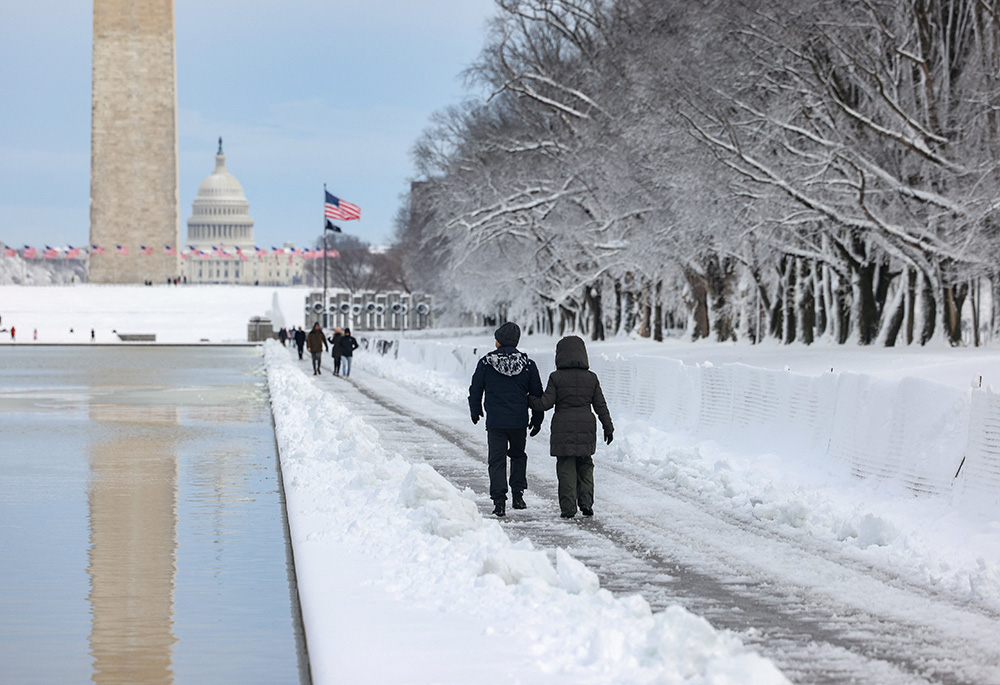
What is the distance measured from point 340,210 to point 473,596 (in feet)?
219

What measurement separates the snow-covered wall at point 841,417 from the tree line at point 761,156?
22.9 ft

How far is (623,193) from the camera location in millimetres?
38438

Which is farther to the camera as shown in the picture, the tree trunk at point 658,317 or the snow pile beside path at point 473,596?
the tree trunk at point 658,317

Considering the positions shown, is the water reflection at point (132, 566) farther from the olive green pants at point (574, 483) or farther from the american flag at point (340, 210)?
the american flag at point (340, 210)

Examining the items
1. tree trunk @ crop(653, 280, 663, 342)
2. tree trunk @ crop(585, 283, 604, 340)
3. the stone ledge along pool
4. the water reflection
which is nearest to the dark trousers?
the stone ledge along pool

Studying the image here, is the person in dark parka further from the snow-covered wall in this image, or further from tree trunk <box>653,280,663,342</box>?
tree trunk <box>653,280,663,342</box>

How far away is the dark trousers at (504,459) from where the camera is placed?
40.6 ft

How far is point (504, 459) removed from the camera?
41.3ft

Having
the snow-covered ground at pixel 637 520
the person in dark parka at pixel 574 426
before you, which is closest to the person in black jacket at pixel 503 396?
the person in dark parka at pixel 574 426

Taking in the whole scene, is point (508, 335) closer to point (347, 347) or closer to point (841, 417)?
point (841, 417)

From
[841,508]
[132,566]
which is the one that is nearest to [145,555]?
[132,566]

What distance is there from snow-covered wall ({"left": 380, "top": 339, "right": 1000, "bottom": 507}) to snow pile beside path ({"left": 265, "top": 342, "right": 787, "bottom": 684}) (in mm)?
4358

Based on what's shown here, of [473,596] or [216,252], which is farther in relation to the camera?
A: [216,252]

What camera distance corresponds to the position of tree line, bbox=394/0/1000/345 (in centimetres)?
2650
